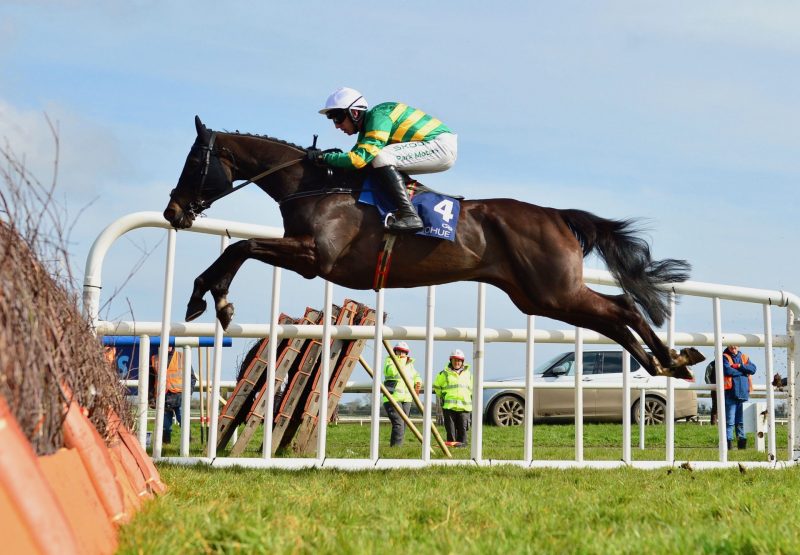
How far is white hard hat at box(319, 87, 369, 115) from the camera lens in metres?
7.45

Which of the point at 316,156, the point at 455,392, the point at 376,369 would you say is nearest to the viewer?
the point at 316,156

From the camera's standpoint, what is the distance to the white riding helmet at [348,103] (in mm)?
7457

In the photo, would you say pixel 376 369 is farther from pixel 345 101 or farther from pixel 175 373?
pixel 175 373

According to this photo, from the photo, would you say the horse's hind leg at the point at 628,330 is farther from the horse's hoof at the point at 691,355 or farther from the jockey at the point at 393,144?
the jockey at the point at 393,144

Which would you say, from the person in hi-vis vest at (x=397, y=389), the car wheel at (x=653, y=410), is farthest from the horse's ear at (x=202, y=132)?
the car wheel at (x=653, y=410)

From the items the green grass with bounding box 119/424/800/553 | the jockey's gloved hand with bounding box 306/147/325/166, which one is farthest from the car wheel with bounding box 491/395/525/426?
the jockey's gloved hand with bounding box 306/147/325/166

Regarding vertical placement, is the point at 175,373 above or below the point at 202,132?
below

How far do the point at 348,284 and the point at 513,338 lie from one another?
1.87 metres

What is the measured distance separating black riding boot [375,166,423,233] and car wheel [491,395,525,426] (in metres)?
14.0

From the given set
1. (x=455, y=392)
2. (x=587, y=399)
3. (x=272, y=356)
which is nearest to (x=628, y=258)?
(x=272, y=356)

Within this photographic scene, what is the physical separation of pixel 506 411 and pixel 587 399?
6.56 feet

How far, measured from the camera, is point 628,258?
8289 millimetres

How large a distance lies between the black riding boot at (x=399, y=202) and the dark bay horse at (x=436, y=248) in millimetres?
177

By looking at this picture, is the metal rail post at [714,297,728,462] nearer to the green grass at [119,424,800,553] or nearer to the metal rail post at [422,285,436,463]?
the green grass at [119,424,800,553]
